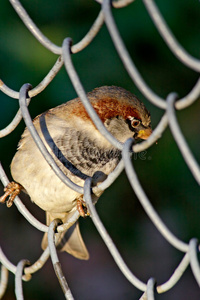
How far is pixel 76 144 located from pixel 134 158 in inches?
34.9

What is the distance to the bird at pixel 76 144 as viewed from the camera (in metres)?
1.41

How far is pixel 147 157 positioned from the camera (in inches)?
93.1

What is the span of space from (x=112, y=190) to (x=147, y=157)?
288 mm

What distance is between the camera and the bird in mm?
1405

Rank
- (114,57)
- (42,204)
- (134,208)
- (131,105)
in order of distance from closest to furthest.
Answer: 1. (131,105)
2. (42,204)
3. (114,57)
4. (134,208)

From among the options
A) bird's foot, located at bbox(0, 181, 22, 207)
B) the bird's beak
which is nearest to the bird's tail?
bird's foot, located at bbox(0, 181, 22, 207)

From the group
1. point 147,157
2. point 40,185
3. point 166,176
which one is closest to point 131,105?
point 40,185

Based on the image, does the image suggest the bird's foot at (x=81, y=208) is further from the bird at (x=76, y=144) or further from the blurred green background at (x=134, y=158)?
the blurred green background at (x=134, y=158)

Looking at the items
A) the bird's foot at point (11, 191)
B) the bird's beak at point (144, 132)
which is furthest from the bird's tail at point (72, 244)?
the bird's beak at point (144, 132)

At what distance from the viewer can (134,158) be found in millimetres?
2270

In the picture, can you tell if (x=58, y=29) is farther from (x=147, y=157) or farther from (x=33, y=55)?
(x=147, y=157)

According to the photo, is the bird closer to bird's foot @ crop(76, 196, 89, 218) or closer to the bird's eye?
the bird's eye

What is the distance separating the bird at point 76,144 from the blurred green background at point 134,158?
70 cm

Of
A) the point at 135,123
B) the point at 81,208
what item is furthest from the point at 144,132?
the point at 81,208
